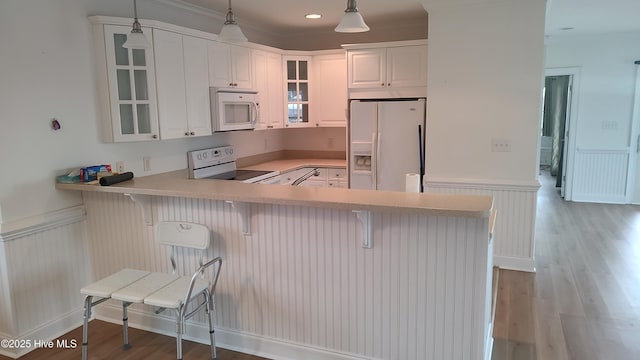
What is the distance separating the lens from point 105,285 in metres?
2.50

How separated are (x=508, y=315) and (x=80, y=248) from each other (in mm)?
3175

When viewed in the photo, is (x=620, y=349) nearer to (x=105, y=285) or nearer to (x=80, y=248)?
(x=105, y=285)

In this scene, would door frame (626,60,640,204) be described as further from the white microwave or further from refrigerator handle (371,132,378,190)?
the white microwave

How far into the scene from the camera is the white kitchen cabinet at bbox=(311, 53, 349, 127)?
16.8 ft

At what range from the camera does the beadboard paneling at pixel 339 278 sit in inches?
88.8

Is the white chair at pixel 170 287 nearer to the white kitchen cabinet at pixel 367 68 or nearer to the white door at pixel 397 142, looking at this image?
the white door at pixel 397 142

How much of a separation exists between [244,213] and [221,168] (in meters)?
2.00

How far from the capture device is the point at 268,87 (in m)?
4.82

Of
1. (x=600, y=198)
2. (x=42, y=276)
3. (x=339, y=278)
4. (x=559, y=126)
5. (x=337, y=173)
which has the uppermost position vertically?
(x=559, y=126)

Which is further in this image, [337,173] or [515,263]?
[337,173]

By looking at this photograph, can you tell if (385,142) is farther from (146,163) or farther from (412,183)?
(146,163)

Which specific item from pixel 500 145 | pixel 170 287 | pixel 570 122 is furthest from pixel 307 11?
Result: pixel 570 122

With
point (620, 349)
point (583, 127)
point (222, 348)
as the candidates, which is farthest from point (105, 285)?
point (583, 127)

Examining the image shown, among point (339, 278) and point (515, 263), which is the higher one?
point (339, 278)
